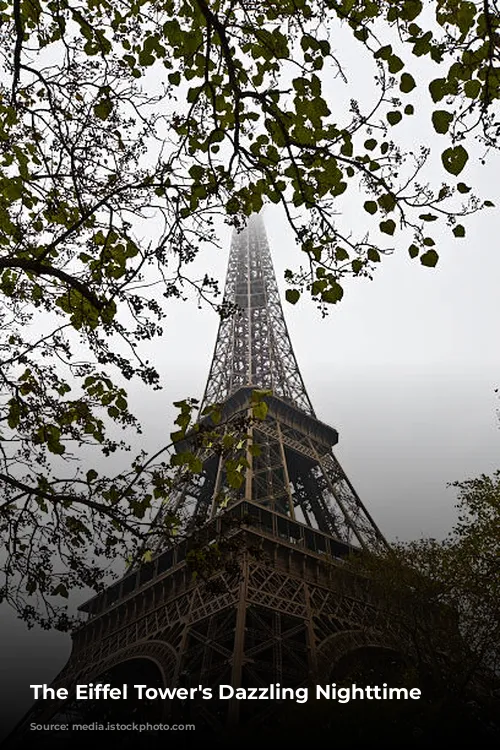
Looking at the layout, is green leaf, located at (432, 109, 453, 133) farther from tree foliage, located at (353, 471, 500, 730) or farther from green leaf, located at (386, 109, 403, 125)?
tree foliage, located at (353, 471, 500, 730)

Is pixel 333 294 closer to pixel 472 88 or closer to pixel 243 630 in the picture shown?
pixel 472 88

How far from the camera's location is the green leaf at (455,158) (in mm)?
4617

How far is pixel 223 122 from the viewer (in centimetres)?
633

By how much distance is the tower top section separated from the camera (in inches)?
1608

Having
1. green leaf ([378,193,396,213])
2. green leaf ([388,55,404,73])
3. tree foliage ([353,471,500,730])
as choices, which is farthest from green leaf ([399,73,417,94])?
tree foliage ([353,471,500,730])

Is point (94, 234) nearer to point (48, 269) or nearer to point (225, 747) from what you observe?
point (48, 269)

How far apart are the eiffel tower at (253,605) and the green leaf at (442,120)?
354 cm

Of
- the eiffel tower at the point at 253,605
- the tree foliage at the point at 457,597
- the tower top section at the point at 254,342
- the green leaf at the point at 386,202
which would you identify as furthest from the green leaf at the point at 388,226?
the tower top section at the point at 254,342

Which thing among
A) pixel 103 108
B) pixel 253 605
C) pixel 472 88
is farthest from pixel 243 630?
pixel 472 88

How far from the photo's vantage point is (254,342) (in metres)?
47.4

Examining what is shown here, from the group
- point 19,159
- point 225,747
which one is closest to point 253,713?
point 225,747

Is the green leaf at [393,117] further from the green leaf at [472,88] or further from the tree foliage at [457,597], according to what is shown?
the tree foliage at [457,597]

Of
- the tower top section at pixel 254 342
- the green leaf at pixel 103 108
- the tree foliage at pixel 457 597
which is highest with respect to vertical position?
the tower top section at pixel 254 342

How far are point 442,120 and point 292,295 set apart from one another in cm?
242
